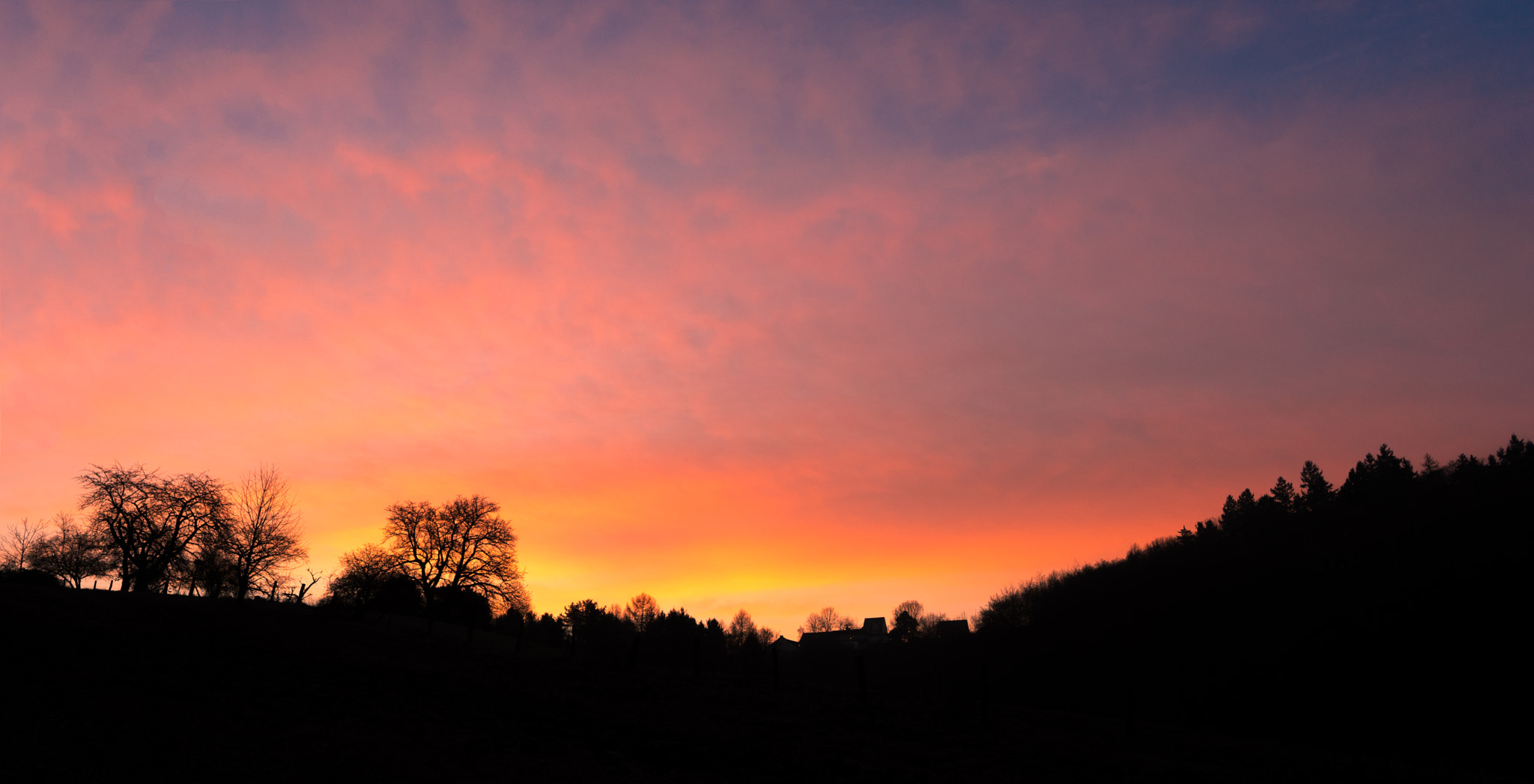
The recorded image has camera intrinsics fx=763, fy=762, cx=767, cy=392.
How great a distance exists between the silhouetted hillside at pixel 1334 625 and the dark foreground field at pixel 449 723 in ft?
127

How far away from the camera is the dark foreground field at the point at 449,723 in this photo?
65.2 ft

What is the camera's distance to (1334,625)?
82312 millimetres

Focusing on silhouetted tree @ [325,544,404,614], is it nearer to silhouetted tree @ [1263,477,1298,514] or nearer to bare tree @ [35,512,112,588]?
bare tree @ [35,512,112,588]

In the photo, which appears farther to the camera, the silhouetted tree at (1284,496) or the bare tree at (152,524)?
the silhouetted tree at (1284,496)

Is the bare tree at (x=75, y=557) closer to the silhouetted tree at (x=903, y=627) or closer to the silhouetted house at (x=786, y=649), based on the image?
the silhouetted house at (x=786, y=649)

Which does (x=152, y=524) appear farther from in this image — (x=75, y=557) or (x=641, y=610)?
(x=641, y=610)

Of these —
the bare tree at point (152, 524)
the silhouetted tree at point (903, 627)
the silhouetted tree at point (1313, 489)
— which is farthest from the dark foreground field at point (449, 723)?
the silhouetted tree at point (903, 627)

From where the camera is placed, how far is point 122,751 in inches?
721

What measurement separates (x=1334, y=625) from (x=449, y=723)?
9260cm

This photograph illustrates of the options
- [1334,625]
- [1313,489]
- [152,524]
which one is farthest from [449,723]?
[1313,489]

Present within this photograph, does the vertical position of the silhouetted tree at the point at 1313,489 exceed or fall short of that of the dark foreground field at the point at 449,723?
it exceeds it

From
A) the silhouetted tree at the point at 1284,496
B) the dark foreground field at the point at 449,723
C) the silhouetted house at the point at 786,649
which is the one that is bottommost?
the silhouetted house at the point at 786,649

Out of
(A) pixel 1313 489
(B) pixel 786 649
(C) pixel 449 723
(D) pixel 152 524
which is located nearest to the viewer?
(C) pixel 449 723

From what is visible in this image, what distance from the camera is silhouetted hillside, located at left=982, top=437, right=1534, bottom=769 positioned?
68375 mm
